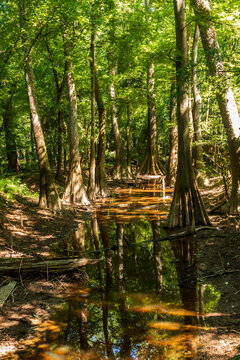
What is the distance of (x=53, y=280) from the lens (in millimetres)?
6398

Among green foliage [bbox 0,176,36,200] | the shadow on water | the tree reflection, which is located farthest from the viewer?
green foliage [bbox 0,176,36,200]

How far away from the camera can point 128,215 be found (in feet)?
43.5

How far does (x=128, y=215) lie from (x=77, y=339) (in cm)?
894

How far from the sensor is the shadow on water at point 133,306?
4.14 metres

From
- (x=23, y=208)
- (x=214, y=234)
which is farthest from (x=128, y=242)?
(x=23, y=208)

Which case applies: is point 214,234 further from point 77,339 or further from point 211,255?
point 77,339

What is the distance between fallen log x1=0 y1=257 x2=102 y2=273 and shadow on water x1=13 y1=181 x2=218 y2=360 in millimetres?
402

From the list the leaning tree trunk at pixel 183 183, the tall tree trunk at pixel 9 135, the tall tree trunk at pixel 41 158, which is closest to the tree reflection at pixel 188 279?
the leaning tree trunk at pixel 183 183

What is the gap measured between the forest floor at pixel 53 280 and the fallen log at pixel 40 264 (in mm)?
212

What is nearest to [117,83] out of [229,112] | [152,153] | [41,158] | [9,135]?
[152,153]

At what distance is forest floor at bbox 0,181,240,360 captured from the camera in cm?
419

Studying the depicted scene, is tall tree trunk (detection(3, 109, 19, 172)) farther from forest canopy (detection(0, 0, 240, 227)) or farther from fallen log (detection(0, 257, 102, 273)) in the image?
fallen log (detection(0, 257, 102, 273))

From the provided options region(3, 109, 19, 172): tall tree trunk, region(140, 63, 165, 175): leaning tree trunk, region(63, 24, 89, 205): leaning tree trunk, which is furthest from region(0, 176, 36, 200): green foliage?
region(140, 63, 165, 175): leaning tree trunk

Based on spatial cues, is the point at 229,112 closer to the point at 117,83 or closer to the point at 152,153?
the point at 117,83
